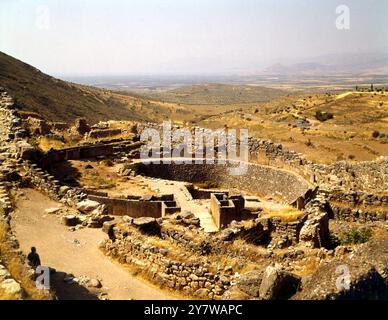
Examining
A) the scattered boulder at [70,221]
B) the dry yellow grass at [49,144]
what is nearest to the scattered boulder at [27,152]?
the dry yellow grass at [49,144]

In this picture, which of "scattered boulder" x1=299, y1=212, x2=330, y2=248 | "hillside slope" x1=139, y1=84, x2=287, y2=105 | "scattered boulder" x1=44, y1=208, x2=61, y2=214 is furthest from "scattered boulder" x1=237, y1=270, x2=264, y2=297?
"hillside slope" x1=139, y1=84, x2=287, y2=105

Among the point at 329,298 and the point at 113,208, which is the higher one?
the point at 329,298

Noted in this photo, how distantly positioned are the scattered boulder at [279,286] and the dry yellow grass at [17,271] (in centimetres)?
332

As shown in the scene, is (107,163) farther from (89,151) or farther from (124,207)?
(124,207)

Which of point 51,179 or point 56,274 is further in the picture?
point 51,179

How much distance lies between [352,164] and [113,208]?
10.1m

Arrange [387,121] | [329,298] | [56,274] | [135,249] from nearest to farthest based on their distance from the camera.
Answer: [329,298] < [56,274] < [135,249] < [387,121]

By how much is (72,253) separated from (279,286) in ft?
19.6

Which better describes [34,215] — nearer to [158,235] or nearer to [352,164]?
[158,235]

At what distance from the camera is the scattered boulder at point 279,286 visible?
7391 millimetres

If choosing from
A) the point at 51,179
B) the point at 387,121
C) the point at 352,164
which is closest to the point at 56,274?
the point at 51,179

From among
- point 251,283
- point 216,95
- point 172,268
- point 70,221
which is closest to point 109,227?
point 70,221

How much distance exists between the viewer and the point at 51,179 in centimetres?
1656

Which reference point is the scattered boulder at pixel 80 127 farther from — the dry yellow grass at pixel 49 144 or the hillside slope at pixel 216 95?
the hillside slope at pixel 216 95
